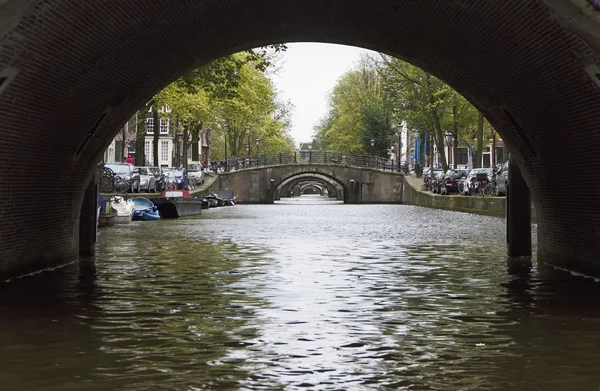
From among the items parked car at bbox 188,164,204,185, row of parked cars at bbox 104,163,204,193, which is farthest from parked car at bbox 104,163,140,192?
parked car at bbox 188,164,204,185

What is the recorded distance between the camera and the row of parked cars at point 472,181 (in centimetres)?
3678

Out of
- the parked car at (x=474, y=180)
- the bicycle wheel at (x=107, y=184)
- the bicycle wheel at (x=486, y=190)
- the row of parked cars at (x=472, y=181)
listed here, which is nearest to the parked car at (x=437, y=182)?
the row of parked cars at (x=472, y=181)

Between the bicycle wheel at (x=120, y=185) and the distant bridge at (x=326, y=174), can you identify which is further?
the distant bridge at (x=326, y=174)

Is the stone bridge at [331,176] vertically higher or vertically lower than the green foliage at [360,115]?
lower

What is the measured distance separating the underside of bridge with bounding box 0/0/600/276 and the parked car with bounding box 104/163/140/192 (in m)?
26.4

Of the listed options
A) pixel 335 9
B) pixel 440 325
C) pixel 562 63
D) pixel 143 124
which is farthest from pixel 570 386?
pixel 143 124

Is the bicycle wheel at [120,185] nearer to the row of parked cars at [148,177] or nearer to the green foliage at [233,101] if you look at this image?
the row of parked cars at [148,177]

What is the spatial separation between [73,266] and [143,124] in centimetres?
2843

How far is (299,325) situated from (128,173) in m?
34.3

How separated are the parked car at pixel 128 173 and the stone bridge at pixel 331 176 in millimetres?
21468

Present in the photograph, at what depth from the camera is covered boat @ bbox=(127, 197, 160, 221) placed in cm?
3344

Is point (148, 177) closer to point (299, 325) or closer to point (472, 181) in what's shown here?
point (472, 181)

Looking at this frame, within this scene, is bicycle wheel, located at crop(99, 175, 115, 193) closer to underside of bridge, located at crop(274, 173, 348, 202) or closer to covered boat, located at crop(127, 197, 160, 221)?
covered boat, located at crop(127, 197, 160, 221)

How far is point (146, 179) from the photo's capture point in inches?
1754
